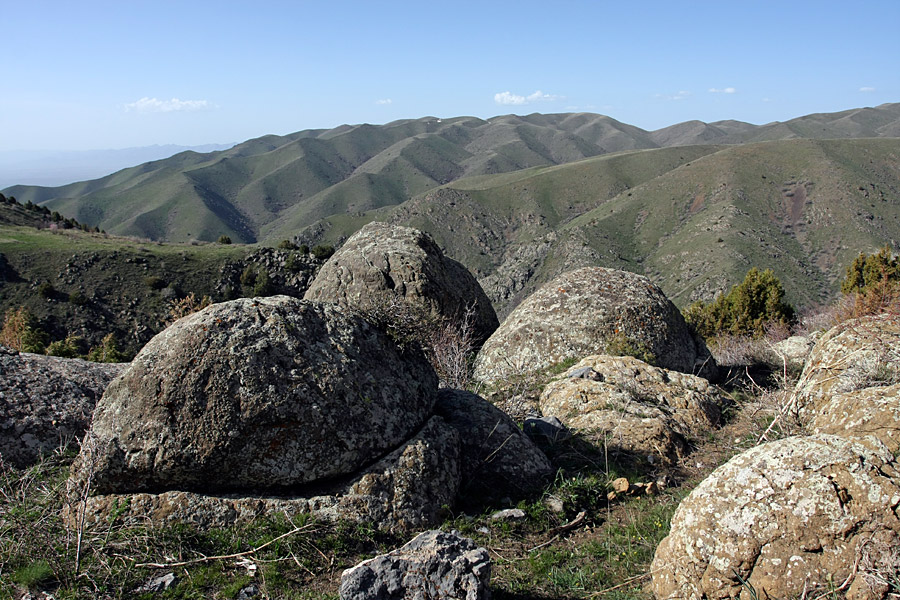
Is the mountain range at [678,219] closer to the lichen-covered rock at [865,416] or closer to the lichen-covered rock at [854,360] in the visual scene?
the lichen-covered rock at [854,360]

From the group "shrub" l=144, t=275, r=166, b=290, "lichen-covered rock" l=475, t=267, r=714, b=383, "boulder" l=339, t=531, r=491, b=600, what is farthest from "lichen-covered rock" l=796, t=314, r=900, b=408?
"shrub" l=144, t=275, r=166, b=290

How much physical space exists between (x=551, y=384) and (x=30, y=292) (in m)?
50.4

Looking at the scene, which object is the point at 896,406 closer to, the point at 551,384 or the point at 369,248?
the point at 551,384

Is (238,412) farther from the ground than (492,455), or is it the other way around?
(238,412)

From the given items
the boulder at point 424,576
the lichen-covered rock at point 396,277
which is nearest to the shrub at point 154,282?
the lichen-covered rock at point 396,277

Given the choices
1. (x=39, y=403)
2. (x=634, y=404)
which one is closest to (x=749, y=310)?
(x=634, y=404)

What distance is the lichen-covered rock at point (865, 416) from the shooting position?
5.28 metres

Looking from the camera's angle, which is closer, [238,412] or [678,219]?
[238,412]

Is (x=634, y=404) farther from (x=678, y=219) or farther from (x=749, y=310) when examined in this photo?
(x=678, y=219)

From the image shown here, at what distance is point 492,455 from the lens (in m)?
6.13

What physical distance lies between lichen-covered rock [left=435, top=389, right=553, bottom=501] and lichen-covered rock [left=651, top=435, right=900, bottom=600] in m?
2.06

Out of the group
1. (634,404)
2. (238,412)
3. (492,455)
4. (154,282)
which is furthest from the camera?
(154,282)

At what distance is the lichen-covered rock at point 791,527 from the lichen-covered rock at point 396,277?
7014 mm

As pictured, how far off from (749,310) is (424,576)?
104ft
